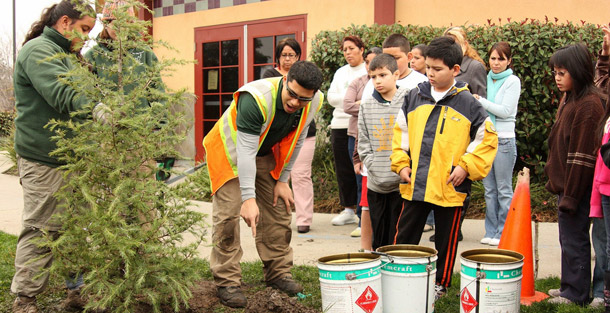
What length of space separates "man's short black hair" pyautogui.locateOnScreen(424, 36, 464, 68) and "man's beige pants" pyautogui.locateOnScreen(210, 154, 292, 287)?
143cm

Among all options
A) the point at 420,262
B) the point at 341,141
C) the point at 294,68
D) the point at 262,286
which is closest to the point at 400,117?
the point at 294,68

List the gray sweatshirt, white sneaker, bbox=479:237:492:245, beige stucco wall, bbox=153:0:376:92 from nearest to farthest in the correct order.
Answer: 1. the gray sweatshirt
2. white sneaker, bbox=479:237:492:245
3. beige stucco wall, bbox=153:0:376:92

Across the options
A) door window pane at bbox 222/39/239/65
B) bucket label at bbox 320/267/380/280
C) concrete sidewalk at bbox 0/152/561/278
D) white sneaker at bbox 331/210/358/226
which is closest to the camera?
bucket label at bbox 320/267/380/280

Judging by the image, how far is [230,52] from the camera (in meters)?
12.6

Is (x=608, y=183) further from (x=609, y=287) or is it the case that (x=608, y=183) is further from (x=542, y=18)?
(x=542, y=18)

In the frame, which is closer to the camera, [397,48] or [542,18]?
[397,48]

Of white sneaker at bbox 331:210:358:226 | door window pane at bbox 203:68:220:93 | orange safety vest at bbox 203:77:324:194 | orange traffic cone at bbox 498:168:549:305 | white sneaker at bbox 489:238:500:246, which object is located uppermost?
door window pane at bbox 203:68:220:93

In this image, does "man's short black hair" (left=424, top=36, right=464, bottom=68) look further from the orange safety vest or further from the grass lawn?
the grass lawn

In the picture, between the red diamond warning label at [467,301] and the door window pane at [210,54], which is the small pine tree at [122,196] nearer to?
the red diamond warning label at [467,301]

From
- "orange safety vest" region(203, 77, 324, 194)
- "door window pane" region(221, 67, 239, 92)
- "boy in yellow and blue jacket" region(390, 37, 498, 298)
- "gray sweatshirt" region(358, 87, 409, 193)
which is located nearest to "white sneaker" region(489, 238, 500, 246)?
"gray sweatshirt" region(358, 87, 409, 193)

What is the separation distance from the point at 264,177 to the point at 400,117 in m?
1.11

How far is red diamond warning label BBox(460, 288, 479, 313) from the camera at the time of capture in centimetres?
373

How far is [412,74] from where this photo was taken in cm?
579

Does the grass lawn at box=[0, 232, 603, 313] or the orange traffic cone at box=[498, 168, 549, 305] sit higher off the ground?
the orange traffic cone at box=[498, 168, 549, 305]
